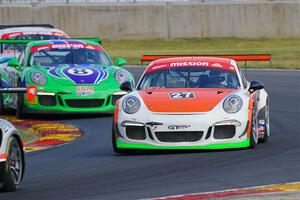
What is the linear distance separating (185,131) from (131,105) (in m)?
0.78

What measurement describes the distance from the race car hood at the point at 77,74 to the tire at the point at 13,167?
322 inches

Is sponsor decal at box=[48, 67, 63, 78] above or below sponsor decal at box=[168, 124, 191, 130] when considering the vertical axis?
below

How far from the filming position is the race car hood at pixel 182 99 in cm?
1323

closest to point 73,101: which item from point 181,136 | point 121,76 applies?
point 121,76

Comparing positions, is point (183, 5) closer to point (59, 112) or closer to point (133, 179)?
point (59, 112)

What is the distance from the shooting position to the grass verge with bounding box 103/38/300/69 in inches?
1522

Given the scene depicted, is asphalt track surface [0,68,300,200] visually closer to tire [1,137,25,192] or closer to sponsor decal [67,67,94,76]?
tire [1,137,25,192]

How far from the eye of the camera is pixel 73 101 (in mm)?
18859

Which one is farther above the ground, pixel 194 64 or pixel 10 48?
pixel 194 64

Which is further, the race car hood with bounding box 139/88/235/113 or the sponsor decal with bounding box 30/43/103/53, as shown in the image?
the sponsor decal with bounding box 30/43/103/53

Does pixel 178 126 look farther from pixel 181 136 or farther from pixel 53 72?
pixel 53 72

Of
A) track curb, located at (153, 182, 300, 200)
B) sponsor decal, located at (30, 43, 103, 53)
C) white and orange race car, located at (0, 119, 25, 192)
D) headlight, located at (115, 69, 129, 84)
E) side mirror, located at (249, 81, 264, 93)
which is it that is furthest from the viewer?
sponsor decal, located at (30, 43, 103, 53)

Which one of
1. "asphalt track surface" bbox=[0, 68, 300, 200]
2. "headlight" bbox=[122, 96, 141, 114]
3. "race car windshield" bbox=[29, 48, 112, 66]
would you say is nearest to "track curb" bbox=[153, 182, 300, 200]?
"asphalt track surface" bbox=[0, 68, 300, 200]

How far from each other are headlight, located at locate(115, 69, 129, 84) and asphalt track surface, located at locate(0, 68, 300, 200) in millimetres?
3352
